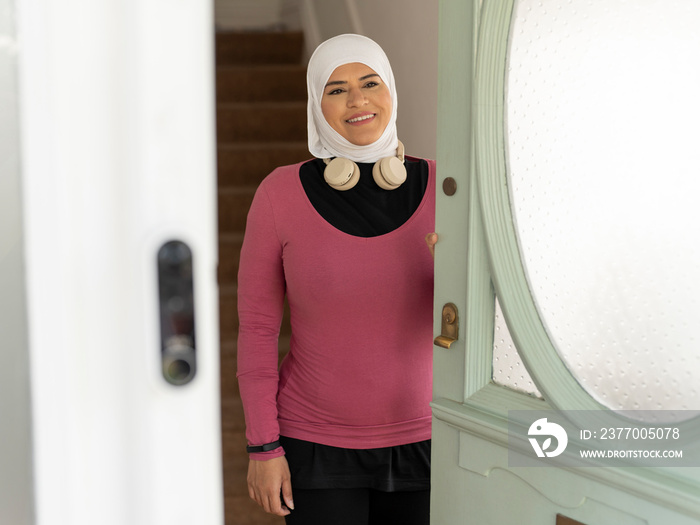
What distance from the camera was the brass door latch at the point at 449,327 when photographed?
1.21m

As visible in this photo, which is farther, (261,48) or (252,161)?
(261,48)

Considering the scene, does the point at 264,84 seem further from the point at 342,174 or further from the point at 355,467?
the point at 355,467

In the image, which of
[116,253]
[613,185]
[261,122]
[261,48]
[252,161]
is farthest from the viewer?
[261,48]

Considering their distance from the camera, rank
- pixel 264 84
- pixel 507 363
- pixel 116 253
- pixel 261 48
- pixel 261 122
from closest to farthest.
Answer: pixel 116 253 → pixel 507 363 → pixel 261 122 → pixel 264 84 → pixel 261 48

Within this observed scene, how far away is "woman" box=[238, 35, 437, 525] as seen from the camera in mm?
1310

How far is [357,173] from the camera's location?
136 centimetres

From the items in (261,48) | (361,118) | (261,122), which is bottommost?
(361,118)

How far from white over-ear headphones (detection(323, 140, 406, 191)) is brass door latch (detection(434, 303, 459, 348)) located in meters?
0.28

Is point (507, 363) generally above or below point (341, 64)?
below

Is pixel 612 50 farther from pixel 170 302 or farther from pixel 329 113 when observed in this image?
pixel 170 302

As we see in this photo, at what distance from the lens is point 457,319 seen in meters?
1.21

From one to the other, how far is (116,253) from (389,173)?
3.09 feet

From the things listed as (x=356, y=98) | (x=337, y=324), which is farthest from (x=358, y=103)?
(x=337, y=324)

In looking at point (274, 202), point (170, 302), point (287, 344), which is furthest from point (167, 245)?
point (287, 344)
